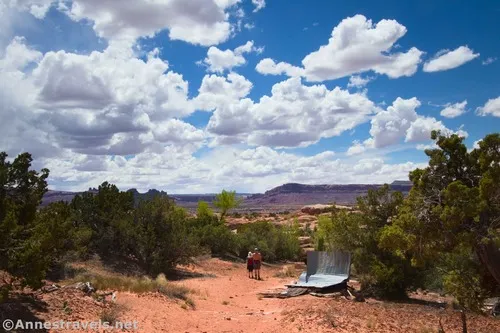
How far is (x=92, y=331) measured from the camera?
9.64 meters

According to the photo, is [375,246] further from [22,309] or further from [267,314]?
[22,309]

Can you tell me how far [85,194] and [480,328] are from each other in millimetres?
20516

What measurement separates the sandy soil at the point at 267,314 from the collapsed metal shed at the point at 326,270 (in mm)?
1276

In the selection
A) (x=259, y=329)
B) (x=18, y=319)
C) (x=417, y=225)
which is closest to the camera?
(x=18, y=319)

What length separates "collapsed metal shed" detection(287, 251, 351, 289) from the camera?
1756 cm

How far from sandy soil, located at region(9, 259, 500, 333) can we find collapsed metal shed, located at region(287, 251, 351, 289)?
1.28m

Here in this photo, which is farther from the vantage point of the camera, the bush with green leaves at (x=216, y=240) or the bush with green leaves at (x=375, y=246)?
the bush with green leaves at (x=216, y=240)

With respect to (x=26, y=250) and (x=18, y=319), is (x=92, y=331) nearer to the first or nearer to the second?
(x=18, y=319)

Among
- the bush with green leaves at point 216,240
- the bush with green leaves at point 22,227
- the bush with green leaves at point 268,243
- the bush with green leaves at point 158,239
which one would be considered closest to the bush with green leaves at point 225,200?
the bush with green leaves at point 268,243

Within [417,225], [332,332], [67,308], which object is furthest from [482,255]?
[67,308]

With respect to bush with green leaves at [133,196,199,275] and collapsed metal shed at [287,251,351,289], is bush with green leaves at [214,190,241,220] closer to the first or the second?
bush with green leaves at [133,196,199,275]

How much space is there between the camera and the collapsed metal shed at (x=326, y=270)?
17.6 meters

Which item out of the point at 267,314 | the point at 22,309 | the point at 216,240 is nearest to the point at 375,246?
the point at 267,314

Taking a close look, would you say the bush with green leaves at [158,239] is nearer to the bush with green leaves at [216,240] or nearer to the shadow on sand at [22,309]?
the bush with green leaves at [216,240]
